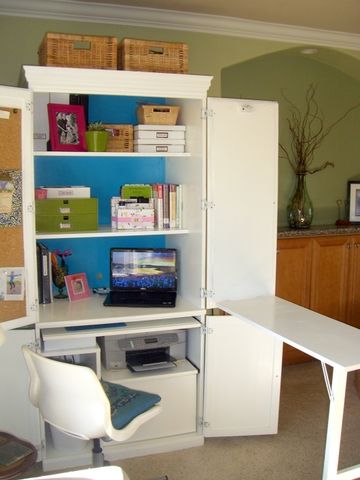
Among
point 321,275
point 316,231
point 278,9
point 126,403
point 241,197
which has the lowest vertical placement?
point 126,403

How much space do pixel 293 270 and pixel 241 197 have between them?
121 cm

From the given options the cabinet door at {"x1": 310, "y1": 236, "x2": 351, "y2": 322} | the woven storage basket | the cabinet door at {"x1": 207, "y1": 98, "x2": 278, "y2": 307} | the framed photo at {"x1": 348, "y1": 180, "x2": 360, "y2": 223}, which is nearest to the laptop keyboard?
the cabinet door at {"x1": 207, "y1": 98, "x2": 278, "y2": 307}

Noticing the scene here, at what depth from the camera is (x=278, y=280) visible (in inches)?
143

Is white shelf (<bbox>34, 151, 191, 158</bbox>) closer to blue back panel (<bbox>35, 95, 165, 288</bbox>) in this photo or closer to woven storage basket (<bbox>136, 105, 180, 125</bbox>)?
woven storage basket (<bbox>136, 105, 180, 125</bbox>)

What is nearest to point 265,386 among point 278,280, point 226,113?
point 278,280

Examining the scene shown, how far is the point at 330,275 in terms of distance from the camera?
3.79 m

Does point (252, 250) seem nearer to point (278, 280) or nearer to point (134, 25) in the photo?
point (278, 280)

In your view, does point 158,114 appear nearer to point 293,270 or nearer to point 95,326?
point 95,326

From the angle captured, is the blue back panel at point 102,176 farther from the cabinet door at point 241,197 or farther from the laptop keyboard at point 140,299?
the cabinet door at point 241,197

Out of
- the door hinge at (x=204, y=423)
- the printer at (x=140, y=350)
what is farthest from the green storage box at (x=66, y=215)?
the door hinge at (x=204, y=423)

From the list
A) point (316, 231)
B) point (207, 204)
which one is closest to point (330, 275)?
point (316, 231)

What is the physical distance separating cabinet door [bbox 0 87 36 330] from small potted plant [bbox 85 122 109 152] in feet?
1.34

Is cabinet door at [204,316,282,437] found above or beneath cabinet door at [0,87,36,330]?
beneath

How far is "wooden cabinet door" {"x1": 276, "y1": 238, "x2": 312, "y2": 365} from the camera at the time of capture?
361 cm
